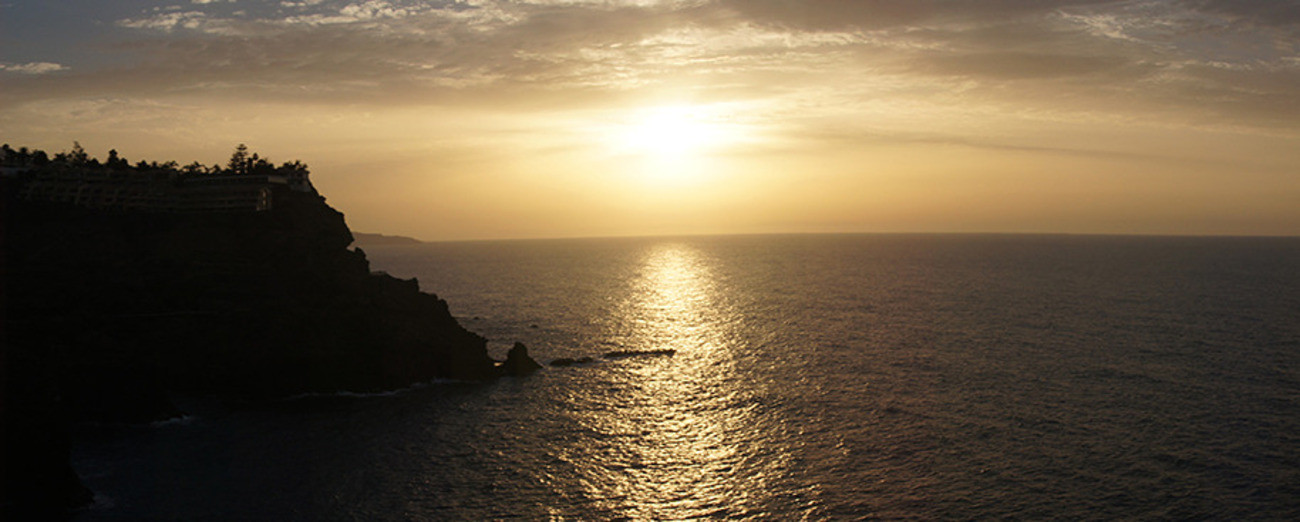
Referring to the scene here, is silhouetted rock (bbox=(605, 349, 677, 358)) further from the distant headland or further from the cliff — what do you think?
the cliff

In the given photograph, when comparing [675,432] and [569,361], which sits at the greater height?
[569,361]

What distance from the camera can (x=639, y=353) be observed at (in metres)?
93.2

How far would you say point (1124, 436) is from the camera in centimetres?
5619

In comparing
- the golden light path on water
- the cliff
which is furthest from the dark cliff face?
the golden light path on water

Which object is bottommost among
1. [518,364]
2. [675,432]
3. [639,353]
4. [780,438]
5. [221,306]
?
[675,432]

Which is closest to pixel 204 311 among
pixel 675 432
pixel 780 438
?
pixel 675 432

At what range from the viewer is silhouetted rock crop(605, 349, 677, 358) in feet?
302

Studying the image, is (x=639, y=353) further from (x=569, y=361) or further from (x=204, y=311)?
(x=204, y=311)

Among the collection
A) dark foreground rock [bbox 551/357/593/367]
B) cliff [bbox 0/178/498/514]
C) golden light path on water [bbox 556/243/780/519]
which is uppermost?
cliff [bbox 0/178/498/514]

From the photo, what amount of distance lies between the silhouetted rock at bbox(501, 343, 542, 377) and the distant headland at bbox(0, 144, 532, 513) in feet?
0.73

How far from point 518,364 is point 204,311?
31784 millimetres

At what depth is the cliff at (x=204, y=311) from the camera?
6456 centimetres

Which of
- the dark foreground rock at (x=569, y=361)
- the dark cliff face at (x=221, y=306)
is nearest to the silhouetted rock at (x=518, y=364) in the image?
the dark cliff face at (x=221, y=306)

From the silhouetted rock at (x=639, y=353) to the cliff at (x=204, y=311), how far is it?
709 inches
